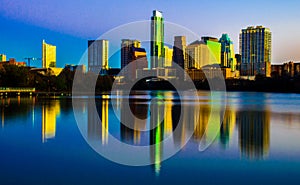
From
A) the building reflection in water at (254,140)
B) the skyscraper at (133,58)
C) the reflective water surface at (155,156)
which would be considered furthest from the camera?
the skyscraper at (133,58)

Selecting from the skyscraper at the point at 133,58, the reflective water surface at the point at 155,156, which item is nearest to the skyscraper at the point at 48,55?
the skyscraper at the point at 133,58

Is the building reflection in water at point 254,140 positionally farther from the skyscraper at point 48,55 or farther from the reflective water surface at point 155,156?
the skyscraper at point 48,55

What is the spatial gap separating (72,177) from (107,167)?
1033mm

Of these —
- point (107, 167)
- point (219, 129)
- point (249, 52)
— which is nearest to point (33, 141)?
point (107, 167)

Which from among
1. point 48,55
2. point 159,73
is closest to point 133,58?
point 159,73

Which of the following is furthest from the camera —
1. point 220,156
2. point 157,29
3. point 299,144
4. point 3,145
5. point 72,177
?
point 157,29

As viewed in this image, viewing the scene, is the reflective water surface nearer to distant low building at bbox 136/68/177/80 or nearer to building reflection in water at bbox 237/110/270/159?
building reflection in water at bbox 237/110/270/159

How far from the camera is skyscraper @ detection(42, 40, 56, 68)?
5811 inches

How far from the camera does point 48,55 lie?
5866 inches

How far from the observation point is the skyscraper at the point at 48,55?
147587 mm

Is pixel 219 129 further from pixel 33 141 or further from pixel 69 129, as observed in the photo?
pixel 33 141

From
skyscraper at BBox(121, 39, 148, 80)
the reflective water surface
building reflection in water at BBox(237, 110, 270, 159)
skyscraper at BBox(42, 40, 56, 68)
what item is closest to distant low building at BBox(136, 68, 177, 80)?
skyscraper at BBox(121, 39, 148, 80)

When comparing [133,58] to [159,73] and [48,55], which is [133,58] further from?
[48,55]

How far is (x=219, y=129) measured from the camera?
557 inches
